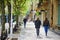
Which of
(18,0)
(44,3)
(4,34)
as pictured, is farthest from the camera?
(44,3)

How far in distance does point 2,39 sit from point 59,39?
5.34m

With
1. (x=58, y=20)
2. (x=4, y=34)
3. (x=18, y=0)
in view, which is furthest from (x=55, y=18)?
(x=4, y=34)

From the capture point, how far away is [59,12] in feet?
103

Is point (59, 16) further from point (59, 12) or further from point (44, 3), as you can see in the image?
point (44, 3)

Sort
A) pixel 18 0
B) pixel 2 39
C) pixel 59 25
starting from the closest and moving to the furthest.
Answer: pixel 2 39
pixel 59 25
pixel 18 0

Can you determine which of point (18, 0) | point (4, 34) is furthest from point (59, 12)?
point (4, 34)

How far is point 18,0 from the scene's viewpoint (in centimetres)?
3875

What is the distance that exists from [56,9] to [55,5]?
731 millimetres

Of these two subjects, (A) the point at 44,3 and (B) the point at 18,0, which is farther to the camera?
(A) the point at 44,3

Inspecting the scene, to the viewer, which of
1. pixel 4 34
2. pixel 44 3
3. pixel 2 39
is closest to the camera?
pixel 2 39

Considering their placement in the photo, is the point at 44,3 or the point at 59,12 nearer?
the point at 59,12

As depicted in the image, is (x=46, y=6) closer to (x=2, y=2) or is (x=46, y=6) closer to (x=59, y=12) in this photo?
(x=59, y=12)

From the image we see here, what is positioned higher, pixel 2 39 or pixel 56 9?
pixel 56 9

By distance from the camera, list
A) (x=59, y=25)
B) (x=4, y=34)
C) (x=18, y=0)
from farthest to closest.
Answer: (x=18, y=0) → (x=59, y=25) → (x=4, y=34)
